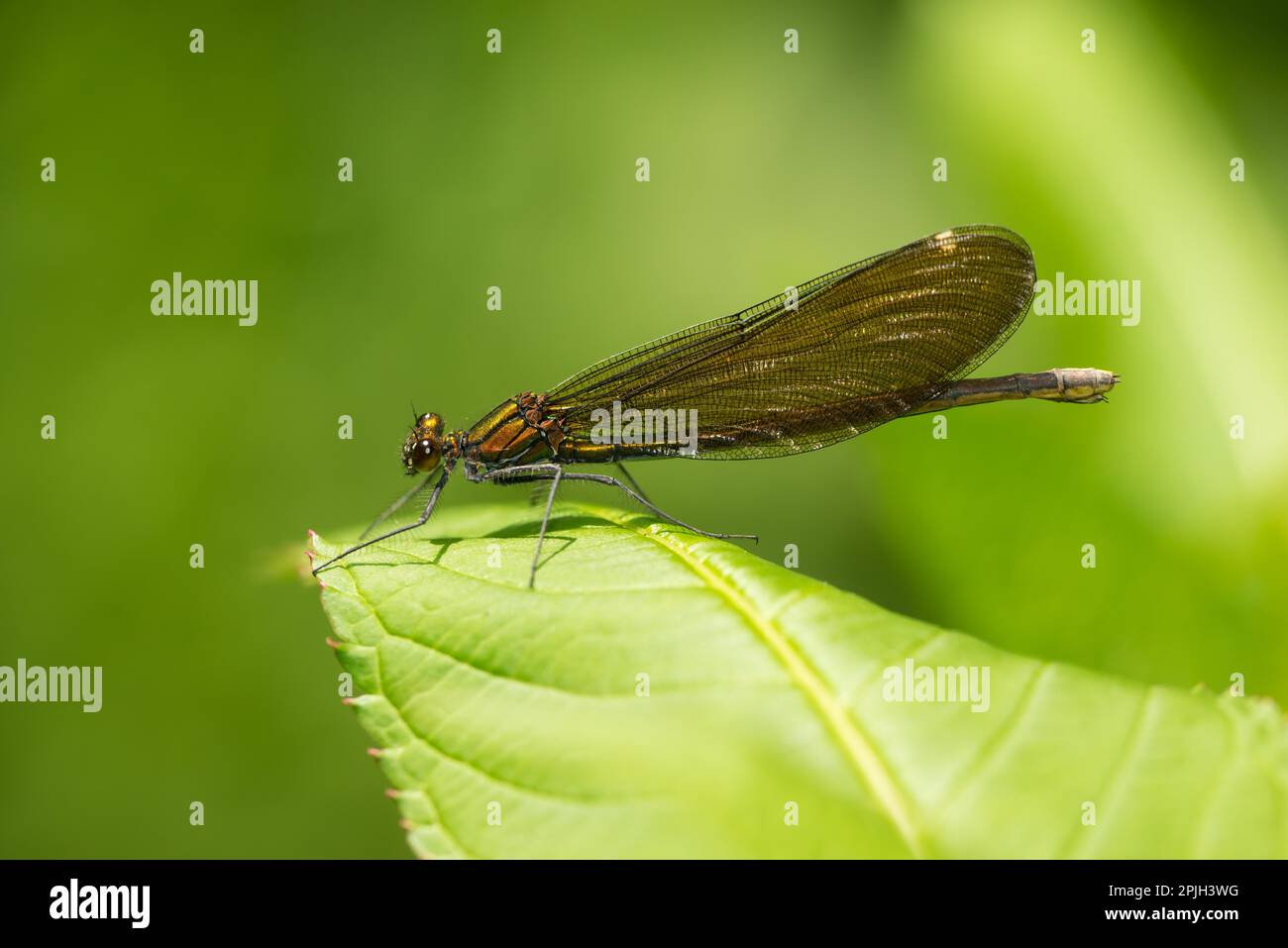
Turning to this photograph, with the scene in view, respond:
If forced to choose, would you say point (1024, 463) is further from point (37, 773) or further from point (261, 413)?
point (37, 773)

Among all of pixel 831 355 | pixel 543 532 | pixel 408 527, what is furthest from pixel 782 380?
pixel 408 527

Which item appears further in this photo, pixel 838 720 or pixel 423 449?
pixel 423 449

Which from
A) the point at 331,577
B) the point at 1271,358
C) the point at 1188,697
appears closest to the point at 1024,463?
the point at 1271,358

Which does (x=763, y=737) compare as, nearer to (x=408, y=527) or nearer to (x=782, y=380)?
(x=408, y=527)

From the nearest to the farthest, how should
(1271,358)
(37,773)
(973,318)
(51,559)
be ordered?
(1271,358) → (973,318) → (37,773) → (51,559)

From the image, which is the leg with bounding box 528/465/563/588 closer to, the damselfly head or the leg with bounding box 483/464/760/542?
the leg with bounding box 483/464/760/542

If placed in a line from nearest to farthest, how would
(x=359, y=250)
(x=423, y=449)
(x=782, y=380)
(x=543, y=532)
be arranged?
1. (x=543, y=532)
2. (x=782, y=380)
3. (x=423, y=449)
4. (x=359, y=250)
